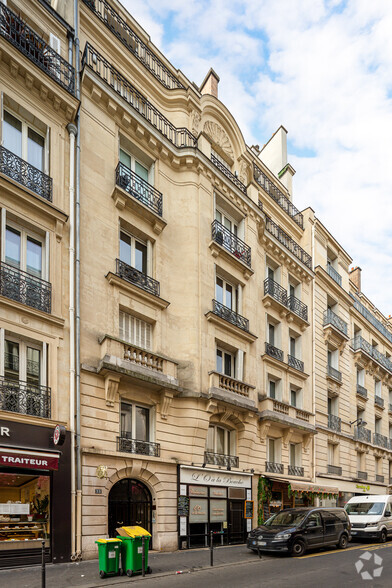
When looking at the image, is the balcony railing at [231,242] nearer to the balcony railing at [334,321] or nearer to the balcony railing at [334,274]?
the balcony railing at [334,321]

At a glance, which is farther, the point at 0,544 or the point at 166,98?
the point at 166,98

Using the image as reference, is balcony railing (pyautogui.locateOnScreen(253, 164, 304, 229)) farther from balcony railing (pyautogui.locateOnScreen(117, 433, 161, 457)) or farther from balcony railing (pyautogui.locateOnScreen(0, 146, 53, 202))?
balcony railing (pyautogui.locateOnScreen(117, 433, 161, 457))

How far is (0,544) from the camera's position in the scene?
12.2 meters

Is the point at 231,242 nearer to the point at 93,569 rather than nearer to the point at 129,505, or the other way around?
the point at 129,505

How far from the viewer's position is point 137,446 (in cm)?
1622

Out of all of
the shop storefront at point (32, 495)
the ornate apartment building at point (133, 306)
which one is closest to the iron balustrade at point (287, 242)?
the ornate apartment building at point (133, 306)

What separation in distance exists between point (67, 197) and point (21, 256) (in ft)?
8.30

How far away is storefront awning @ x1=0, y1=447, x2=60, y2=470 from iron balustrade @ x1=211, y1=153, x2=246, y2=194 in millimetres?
13335

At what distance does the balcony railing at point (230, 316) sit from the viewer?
65.5ft

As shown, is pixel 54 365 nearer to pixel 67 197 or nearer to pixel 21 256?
pixel 21 256

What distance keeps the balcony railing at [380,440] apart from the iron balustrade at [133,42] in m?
25.7

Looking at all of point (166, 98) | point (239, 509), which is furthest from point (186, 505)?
point (166, 98)

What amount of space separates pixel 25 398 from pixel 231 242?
11483mm

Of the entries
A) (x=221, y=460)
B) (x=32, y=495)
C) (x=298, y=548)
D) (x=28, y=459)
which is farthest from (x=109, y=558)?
(x=221, y=460)
